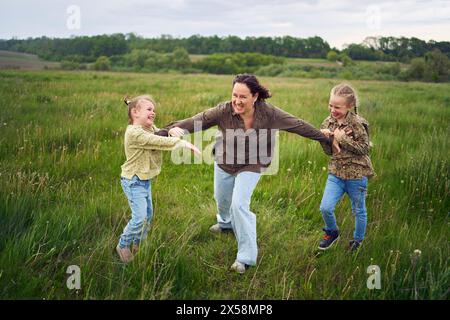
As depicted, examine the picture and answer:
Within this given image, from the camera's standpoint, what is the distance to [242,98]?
3084 mm

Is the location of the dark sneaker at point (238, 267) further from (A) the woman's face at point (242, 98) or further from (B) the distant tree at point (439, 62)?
(B) the distant tree at point (439, 62)

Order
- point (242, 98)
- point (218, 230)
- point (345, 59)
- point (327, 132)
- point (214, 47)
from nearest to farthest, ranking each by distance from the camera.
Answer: point (242, 98) → point (327, 132) → point (218, 230) → point (345, 59) → point (214, 47)

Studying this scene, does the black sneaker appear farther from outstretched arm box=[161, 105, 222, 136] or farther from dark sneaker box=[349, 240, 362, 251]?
outstretched arm box=[161, 105, 222, 136]

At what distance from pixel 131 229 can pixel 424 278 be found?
233 cm

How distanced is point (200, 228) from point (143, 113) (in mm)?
1239

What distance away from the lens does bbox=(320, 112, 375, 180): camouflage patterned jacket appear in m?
3.15

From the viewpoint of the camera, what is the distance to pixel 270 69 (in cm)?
4925

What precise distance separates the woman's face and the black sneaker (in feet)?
4.46

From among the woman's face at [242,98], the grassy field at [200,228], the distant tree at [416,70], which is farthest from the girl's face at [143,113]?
the distant tree at [416,70]

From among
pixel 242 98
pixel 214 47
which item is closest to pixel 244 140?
pixel 242 98
